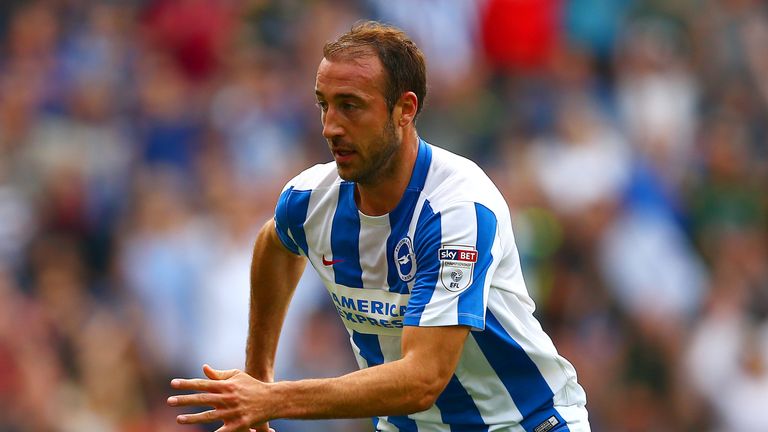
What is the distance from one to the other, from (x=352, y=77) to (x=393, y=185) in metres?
0.49

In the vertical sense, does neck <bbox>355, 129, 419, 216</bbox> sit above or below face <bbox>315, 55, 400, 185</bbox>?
below

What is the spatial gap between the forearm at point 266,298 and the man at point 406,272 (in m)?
0.12

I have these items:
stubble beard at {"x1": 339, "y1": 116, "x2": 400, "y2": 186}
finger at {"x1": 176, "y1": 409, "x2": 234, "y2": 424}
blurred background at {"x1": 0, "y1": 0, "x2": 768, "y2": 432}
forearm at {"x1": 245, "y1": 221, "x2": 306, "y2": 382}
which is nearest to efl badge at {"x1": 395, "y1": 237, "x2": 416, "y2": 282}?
stubble beard at {"x1": 339, "y1": 116, "x2": 400, "y2": 186}

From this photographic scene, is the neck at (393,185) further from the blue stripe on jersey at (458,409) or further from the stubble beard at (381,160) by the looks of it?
the blue stripe on jersey at (458,409)

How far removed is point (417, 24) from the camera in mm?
13117

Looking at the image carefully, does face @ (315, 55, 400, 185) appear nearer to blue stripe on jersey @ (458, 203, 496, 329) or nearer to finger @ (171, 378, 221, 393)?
blue stripe on jersey @ (458, 203, 496, 329)

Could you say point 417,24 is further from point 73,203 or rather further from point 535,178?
point 73,203

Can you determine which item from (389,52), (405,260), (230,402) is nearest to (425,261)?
(405,260)

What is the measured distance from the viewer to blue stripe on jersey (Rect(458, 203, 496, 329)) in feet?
17.3

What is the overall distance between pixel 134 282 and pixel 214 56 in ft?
9.91

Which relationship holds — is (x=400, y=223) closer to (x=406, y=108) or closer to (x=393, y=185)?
(x=393, y=185)

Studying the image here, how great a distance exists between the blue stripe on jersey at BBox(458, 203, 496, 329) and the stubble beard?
1.30 feet

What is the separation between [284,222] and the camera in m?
6.02

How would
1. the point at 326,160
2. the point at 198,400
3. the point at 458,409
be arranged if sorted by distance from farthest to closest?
the point at 326,160
the point at 458,409
the point at 198,400
